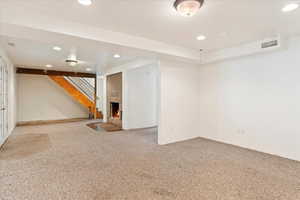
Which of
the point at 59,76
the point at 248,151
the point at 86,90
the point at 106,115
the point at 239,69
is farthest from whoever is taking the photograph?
the point at 86,90

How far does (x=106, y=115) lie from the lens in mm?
7934

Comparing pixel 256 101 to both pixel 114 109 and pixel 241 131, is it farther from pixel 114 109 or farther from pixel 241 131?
pixel 114 109

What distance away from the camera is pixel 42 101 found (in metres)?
8.43

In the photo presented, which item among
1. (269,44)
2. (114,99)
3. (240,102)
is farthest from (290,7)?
(114,99)

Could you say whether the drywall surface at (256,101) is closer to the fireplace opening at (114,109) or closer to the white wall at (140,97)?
the white wall at (140,97)

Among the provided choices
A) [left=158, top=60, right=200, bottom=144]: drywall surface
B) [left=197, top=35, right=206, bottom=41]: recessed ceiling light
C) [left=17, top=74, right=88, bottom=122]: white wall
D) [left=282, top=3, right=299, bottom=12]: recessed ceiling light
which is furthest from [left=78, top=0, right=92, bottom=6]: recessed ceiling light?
[left=17, top=74, right=88, bottom=122]: white wall

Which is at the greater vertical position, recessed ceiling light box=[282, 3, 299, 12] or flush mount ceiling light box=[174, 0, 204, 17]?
recessed ceiling light box=[282, 3, 299, 12]

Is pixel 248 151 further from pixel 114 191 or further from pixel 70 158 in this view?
pixel 70 158

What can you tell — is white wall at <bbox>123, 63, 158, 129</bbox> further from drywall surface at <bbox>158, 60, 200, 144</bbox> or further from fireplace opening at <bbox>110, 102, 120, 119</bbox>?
drywall surface at <bbox>158, 60, 200, 144</bbox>

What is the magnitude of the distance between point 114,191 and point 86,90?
9.04 metres

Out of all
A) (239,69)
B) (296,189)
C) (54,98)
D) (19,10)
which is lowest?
(296,189)

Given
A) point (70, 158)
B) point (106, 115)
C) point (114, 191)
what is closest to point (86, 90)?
point (106, 115)

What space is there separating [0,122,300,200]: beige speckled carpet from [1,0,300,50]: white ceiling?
261 centimetres

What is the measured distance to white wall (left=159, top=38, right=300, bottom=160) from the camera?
135 inches
